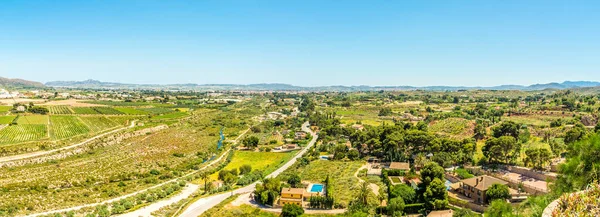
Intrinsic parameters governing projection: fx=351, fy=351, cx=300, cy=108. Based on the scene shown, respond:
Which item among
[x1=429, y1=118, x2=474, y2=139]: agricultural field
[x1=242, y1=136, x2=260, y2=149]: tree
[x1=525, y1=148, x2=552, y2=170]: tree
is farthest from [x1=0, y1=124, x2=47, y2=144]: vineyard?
[x1=525, y1=148, x2=552, y2=170]: tree

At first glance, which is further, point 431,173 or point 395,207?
point 431,173

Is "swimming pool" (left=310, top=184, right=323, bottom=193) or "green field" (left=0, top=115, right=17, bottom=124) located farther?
"green field" (left=0, top=115, right=17, bottom=124)

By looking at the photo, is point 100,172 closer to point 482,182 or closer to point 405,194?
point 405,194

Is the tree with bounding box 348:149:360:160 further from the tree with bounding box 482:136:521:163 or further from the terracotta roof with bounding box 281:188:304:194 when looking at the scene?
the terracotta roof with bounding box 281:188:304:194

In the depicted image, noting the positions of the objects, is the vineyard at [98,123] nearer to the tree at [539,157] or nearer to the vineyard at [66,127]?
the vineyard at [66,127]

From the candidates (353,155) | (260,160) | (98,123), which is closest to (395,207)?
(353,155)

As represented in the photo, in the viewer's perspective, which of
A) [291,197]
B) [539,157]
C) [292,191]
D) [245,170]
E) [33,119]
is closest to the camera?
[291,197]

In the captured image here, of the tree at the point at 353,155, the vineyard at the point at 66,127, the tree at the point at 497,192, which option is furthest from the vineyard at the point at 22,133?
Answer: the tree at the point at 497,192
